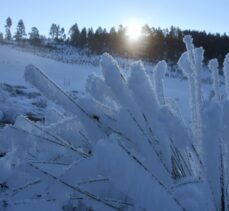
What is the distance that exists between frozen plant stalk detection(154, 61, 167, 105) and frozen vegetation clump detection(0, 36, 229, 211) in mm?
103

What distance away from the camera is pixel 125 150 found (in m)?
0.55

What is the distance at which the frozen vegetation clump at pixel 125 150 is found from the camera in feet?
1.78

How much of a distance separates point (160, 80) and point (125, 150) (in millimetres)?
361

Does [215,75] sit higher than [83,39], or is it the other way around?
[215,75]

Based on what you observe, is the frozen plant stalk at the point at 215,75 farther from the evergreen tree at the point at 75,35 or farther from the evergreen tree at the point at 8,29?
the evergreen tree at the point at 8,29

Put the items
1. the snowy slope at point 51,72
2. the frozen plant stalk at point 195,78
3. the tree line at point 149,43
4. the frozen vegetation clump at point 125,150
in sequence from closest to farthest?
the frozen vegetation clump at point 125,150 < the frozen plant stalk at point 195,78 < the snowy slope at point 51,72 < the tree line at point 149,43

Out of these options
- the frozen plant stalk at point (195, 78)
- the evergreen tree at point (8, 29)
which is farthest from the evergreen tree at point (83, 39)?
the frozen plant stalk at point (195, 78)

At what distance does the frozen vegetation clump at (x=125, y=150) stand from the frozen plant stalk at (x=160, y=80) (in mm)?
103

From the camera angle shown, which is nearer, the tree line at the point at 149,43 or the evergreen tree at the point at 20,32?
the tree line at the point at 149,43

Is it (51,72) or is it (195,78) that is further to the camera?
(51,72)

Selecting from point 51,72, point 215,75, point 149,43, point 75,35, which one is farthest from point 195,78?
point 75,35

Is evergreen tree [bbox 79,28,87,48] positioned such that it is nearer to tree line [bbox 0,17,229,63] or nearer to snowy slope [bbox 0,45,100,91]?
tree line [bbox 0,17,229,63]

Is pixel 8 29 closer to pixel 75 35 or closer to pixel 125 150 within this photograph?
pixel 75 35

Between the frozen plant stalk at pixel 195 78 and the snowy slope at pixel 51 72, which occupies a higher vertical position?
the frozen plant stalk at pixel 195 78
